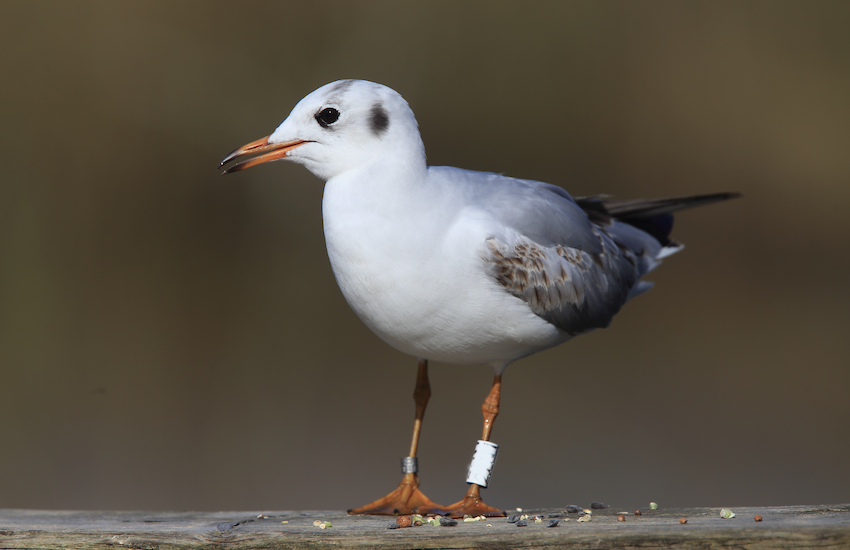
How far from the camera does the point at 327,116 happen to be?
2152mm

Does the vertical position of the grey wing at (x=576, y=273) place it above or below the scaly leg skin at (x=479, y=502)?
above

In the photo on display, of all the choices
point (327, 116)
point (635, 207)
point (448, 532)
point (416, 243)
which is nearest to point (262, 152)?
point (327, 116)

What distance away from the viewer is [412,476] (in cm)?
244

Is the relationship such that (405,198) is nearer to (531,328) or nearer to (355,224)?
(355,224)

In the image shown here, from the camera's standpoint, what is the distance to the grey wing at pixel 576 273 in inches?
88.2

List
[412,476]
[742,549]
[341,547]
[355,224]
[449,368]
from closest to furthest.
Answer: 1. [742,549]
2. [341,547]
3. [355,224]
4. [412,476]
5. [449,368]

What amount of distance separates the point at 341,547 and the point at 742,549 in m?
0.93

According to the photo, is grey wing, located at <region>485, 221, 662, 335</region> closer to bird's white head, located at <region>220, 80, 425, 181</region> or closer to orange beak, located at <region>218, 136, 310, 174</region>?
bird's white head, located at <region>220, 80, 425, 181</region>

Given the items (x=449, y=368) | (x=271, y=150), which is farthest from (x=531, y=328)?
(x=449, y=368)

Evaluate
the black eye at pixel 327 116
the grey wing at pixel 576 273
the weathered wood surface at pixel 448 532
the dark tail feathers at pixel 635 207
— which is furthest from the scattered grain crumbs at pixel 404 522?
the dark tail feathers at pixel 635 207

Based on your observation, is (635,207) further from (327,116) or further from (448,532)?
(448,532)

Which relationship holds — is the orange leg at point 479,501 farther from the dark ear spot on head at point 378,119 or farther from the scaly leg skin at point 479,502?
the dark ear spot on head at point 378,119

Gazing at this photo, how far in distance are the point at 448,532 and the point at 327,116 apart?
3.77 ft

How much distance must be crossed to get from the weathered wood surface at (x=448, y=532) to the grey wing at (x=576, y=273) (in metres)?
0.61
